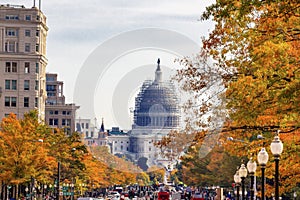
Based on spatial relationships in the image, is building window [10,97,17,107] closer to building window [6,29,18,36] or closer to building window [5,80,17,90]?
building window [5,80,17,90]

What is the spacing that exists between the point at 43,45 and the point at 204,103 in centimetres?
13634

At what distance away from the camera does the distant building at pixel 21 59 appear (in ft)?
537

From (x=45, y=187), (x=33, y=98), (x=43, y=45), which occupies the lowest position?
(x=45, y=187)

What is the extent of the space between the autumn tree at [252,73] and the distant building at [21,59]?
391 ft

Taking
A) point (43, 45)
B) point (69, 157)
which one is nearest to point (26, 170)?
point (69, 157)

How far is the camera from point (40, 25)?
16862 cm

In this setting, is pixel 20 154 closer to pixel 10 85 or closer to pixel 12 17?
pixel 10 85

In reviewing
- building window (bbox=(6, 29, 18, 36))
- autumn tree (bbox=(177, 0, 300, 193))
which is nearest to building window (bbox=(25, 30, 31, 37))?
building window (bbox=(6, 29, 18, 36))

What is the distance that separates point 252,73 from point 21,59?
443 feet

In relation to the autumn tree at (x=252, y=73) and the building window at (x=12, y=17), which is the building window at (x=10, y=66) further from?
the autumn tree at (x=252, y=73)

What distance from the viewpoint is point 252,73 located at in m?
35.3

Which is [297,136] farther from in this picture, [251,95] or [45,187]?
[45,187]

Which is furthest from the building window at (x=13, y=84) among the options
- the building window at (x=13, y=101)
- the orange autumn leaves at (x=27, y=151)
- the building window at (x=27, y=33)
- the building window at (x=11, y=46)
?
the orange autumn leaves at (x=27, y=151)

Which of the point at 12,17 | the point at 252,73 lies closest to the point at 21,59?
the point at 12,17
